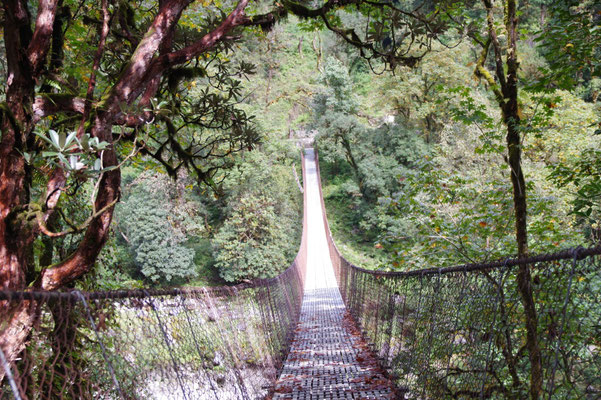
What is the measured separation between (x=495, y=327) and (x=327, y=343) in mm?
2284

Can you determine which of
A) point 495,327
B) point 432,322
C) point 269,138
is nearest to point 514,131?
point 432,322

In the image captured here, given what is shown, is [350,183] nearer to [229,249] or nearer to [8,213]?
[229,249]

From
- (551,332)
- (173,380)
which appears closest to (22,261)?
(173,380)

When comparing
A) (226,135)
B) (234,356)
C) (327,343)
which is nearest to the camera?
(234,356)

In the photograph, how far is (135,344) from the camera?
1.15 metres

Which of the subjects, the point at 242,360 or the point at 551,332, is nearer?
the point at 551,332

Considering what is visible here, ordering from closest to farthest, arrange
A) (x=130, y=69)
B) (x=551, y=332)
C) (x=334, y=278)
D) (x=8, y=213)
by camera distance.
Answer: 1. (x=551, y=332)
2. (x=8, y=213)
3. (x=130, y=69)
4. (x=334, y=278)

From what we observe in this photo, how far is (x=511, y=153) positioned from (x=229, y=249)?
970cm

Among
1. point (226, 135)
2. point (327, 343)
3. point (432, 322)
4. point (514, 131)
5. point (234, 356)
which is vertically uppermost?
point (226, 135)

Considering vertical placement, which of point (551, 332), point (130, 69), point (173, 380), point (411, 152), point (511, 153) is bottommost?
point (173, 380)

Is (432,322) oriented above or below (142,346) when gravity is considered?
below

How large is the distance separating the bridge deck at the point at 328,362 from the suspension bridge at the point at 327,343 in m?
0.01

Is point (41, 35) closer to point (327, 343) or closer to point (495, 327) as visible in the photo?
point (495, 327)

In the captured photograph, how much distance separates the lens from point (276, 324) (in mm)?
3141
